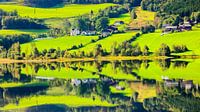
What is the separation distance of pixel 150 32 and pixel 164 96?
3201 inches

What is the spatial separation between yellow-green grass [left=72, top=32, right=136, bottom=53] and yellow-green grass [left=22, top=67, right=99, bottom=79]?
27765 mm

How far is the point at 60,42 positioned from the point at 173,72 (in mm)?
62816

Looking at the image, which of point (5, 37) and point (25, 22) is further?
point (25, 22)

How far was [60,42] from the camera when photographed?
143m

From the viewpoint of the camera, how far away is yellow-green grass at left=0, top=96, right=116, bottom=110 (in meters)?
57.9

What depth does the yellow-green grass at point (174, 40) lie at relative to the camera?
12007cm

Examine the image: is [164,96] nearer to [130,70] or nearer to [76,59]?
[130,70]

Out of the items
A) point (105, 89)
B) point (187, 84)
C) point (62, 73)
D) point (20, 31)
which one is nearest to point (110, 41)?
point (20, 31)

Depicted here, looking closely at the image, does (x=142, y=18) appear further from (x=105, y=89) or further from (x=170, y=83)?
(x=105, y=89)

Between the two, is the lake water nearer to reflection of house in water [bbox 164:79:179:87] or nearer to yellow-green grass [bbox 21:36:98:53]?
reflection of house in water [bbox 164:79:179:87]

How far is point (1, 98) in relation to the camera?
66562 millimetres

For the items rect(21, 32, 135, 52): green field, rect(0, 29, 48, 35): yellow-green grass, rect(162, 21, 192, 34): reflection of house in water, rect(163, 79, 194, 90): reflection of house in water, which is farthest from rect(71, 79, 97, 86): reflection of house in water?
rect(0, 29, 48, 35): yellow-green grass

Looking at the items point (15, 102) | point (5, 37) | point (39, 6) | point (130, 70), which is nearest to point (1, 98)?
point (15, 102)

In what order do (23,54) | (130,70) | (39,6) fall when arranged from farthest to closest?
(39,6)
(23,54)
(130,70)
